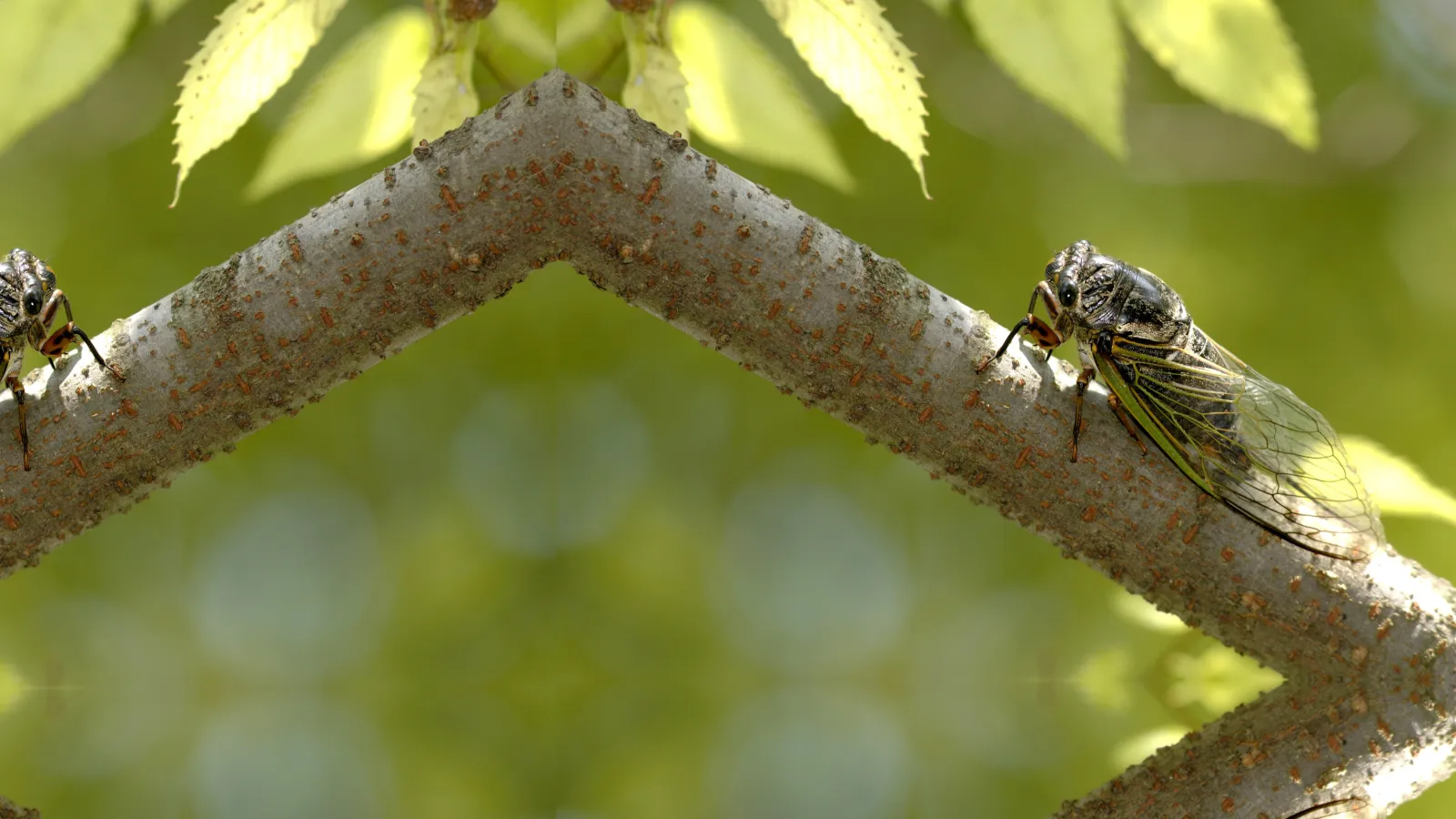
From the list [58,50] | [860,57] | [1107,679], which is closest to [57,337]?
[58,50]

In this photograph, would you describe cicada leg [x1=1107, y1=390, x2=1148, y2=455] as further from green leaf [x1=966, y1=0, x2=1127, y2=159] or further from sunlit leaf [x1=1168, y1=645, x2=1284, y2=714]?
sunlit leaf [x1=1168, y1=645, x2=1284, y2=714]

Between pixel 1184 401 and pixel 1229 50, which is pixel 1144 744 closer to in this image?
pixel 1184 401

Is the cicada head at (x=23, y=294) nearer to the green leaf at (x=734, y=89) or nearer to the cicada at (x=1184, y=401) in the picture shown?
the green leaf at (x=734, y=89)

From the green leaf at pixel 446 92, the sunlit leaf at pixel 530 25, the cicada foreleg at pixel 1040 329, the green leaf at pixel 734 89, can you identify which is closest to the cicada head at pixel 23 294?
the green leaf at pixel 446 92

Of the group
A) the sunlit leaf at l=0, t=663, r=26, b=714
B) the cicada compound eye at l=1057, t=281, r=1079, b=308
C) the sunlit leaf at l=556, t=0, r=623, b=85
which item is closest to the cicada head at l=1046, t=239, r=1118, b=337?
the cicada compound eye at l=1057, t=281, r=1079, b=308

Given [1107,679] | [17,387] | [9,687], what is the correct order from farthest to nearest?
[1107,679], [9,687], [17,387]

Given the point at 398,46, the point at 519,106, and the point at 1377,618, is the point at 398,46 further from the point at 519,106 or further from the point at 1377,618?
the point at 1377,618

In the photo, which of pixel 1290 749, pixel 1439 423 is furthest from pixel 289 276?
pixel 1439 423
